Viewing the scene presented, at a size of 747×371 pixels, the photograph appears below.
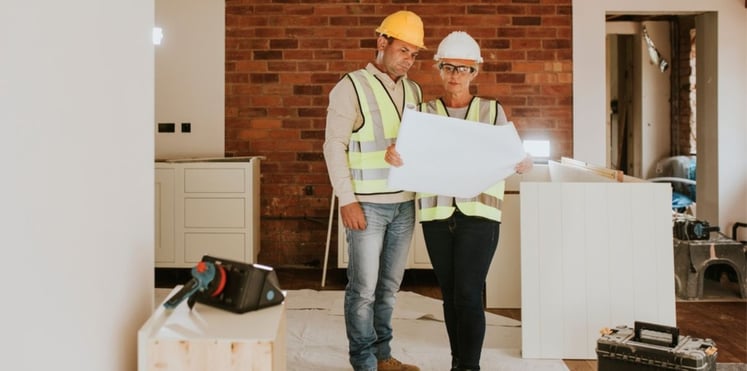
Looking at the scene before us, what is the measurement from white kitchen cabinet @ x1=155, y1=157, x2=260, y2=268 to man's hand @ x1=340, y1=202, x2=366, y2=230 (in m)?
2.37

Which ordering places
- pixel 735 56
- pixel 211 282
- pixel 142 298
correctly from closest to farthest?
pixel 211 282, pixel 142 298, pixel 735 56

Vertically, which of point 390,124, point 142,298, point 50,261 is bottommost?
point 142,298

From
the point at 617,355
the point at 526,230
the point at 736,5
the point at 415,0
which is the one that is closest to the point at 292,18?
the point at 415,0

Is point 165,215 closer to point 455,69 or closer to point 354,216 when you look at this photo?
point 354,216

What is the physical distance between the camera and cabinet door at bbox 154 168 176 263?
4.83 metres

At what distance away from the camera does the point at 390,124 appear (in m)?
2.63

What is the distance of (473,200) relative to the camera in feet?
8.23

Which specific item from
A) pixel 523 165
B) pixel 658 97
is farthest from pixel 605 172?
pixel 658 97

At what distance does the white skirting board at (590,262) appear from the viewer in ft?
10.3

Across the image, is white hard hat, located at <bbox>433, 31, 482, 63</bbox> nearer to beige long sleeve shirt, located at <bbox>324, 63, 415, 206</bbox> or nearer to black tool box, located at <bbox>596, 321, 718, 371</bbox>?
beige long sleeve shirt, located at <bbox>324, 63, 415, 206</bbox>

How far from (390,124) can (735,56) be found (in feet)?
12.5

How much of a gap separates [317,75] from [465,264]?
319cm

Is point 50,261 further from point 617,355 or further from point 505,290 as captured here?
point 505,290

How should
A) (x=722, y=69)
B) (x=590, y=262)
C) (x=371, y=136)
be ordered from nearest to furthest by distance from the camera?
(x=371, y=136) → (x=590, y=262) → (x=722, y=69)
